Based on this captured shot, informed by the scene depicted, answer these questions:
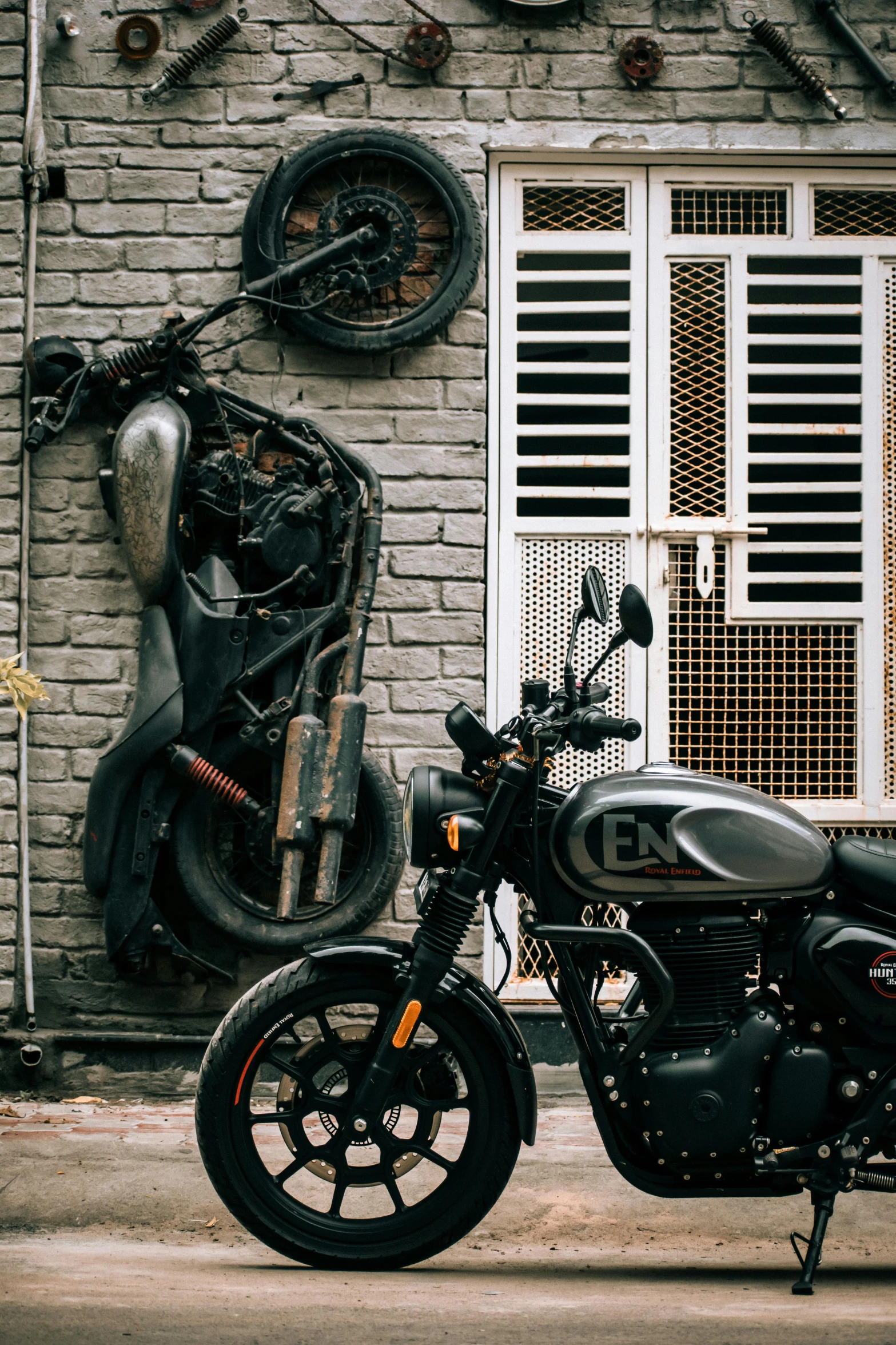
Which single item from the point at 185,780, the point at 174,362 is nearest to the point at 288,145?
the point at 174,362

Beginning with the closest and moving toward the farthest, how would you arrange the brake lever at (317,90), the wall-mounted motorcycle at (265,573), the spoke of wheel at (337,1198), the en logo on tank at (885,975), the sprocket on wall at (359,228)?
the en logo on tank at (885,975) < the spoke of wheel at (337,1198) < the wall-mounted motorcycle at (265,573) < the sprocket on wall at (359,228) < the brake lever at (317,90)

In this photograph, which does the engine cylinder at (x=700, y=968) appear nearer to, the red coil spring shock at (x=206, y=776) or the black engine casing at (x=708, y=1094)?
the black engine casing at (x=708, y=1094)

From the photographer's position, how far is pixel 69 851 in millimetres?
4238

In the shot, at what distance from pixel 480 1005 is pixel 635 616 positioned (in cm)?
91

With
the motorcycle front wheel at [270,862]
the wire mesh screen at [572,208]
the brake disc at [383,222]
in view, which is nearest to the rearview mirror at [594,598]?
the motorcycle front wheel at [270,862]

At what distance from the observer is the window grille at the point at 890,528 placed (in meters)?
4.38

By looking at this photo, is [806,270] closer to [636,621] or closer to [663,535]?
[663,535]

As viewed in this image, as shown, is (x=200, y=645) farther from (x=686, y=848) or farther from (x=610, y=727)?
(x=686, y=848)

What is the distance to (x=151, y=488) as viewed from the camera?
396 cm

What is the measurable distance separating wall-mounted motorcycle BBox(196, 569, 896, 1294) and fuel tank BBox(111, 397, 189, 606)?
163 cm

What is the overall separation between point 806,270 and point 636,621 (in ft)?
8.27

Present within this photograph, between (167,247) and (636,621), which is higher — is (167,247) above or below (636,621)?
above

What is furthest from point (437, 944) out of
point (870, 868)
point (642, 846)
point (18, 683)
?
point (18, 683)

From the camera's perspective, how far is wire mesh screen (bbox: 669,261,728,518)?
4.39 metres
